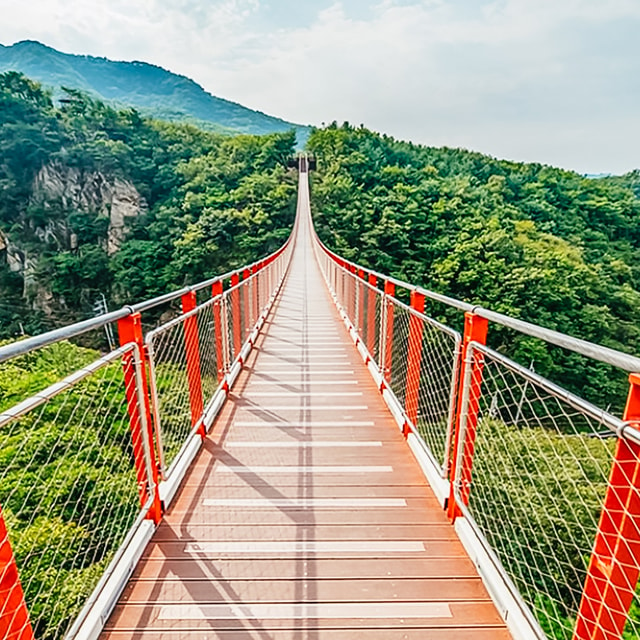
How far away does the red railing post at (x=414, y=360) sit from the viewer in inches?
111

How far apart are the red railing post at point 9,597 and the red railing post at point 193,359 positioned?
5.28 ft

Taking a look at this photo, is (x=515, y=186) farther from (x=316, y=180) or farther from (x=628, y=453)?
(x=628, y=453)

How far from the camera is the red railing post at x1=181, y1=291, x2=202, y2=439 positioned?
8.68 feet

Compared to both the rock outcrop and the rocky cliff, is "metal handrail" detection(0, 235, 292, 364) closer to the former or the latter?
the rocky cliff

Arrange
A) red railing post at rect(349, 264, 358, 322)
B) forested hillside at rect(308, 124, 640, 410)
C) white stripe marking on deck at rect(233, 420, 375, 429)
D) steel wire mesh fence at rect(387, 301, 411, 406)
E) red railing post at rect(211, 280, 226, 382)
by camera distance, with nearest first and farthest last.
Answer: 1. white stripe marking on deck at rect(233, 420, 375, 429)
2. red railing post at rect(211, 280, 226, 382)
3. steel wire mesh fence at rect(387, 301, 411, 406)
4. red railing post at rect(349, 264, 358, 322)
5. forested hillside at rect(308, 124, 640, 410)

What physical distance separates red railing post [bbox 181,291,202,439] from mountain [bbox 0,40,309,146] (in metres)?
149

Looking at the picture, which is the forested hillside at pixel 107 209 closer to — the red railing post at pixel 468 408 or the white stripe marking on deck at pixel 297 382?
the white stripe marking on deck at pixel 297 382

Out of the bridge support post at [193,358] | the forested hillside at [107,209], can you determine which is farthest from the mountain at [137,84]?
the bridge support post at [193,358]

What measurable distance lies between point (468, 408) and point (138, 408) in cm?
151

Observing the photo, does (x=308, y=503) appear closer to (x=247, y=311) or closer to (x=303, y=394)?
(x=303, y=394)

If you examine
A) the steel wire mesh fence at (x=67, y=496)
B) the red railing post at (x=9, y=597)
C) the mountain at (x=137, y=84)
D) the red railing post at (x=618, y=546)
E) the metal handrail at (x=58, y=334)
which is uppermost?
the mountain at (x=137, y=84)

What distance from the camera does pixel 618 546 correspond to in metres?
1.02

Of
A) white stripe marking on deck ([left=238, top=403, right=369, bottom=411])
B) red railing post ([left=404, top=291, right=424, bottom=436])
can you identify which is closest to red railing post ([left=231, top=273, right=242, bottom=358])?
white stripe marking on deck ([left=238, top=403, right=369, bottom=411])

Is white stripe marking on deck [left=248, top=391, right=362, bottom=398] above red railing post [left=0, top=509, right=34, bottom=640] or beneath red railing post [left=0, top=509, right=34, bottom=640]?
beneath
